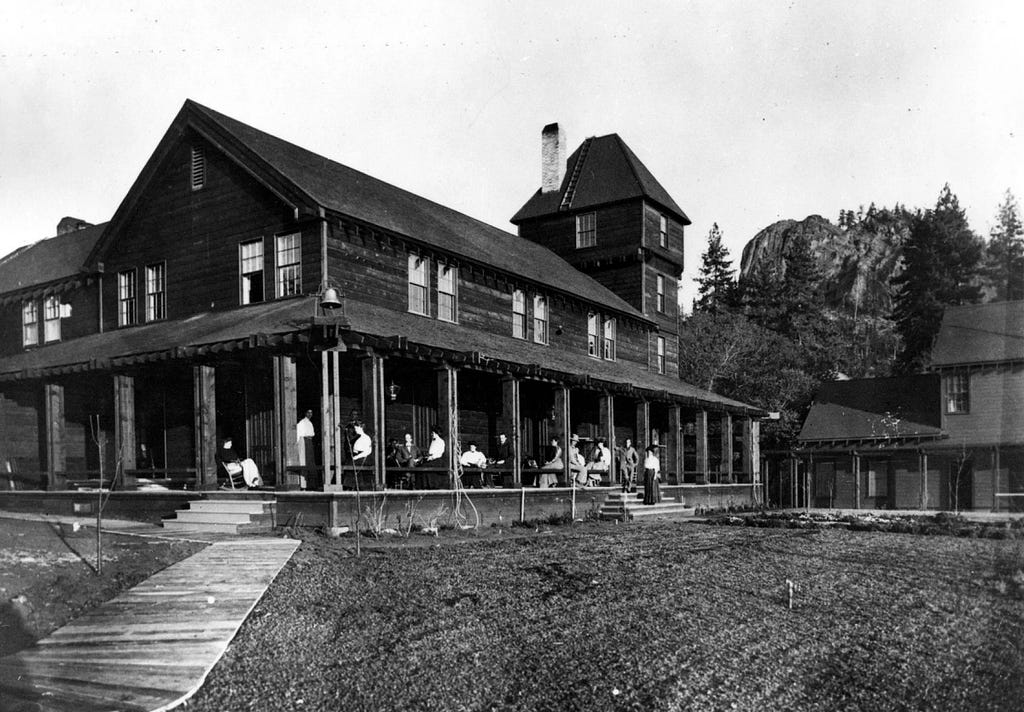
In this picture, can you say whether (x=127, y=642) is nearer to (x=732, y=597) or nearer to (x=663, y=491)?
(x=732, y=597)

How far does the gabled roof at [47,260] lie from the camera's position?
26516mm

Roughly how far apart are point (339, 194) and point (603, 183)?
17434 mm

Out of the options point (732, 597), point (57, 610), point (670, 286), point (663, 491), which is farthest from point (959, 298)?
point (57, 610)

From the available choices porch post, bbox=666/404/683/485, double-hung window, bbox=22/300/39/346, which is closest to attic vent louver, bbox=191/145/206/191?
double-hung window, bbox=22/300/39/346

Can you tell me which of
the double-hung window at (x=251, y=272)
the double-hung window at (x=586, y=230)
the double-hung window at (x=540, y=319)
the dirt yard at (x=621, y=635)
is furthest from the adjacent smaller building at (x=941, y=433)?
the double-hung window at (x=251, y=272)

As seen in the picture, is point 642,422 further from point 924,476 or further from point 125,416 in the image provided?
point 125,416

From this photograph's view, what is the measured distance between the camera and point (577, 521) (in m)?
21.2

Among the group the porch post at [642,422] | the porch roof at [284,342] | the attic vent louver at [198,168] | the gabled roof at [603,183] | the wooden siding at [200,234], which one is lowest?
the porch post at [642,422]

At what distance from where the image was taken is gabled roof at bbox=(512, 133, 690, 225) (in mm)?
36094

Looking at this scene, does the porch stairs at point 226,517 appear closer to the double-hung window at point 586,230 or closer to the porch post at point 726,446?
the porch post at point 726,446

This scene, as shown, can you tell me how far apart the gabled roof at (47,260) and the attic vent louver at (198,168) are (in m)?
4.91

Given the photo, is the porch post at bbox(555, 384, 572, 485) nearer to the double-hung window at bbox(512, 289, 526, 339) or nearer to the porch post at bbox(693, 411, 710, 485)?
the double-hung window at bbox(512, 289, 526, 339)

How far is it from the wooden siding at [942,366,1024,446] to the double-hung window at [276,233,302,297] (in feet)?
82.4

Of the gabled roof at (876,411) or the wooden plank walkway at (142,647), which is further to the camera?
the gabled roof at (876,411)
